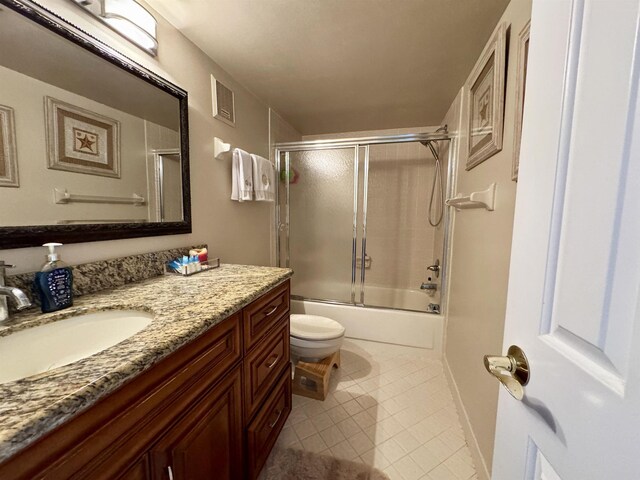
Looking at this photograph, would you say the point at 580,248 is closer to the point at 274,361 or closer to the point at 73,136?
the point at 274,361

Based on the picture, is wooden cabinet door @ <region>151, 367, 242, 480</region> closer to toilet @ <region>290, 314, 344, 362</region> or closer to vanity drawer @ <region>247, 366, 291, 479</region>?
vanity drawer @ <region>247, 366, 291, 479</region>

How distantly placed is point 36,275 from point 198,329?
54cm

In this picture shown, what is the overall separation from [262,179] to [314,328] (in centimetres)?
120

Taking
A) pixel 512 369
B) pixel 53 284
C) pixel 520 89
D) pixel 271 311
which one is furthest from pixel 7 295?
pixel 520 89

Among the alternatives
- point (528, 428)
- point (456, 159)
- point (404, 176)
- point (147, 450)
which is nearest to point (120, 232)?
point (147, 450)

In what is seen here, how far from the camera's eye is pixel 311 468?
120 centimetres

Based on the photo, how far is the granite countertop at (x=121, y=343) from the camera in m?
0.37

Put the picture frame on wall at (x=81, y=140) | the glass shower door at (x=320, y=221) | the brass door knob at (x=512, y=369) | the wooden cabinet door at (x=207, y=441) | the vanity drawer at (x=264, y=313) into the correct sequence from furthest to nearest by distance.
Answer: the glass shower door at (x=320, y=221) → the vanity drawer at (x=264, y=313) → the picture frame on wall at (x=81, y=140) → the wooden cabinet door at (x=207, y=441) → the brass door knob at (x=512, y=369)

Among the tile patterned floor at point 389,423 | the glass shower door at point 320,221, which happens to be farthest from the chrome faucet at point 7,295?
the glass shower door at point 320,221

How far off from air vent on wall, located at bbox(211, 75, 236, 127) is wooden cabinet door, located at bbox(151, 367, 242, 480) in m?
1.51

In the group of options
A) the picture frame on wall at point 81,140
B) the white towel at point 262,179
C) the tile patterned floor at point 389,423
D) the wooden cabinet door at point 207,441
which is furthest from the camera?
the white towel at point 262,179

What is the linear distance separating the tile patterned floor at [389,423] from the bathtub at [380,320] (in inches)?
8.9

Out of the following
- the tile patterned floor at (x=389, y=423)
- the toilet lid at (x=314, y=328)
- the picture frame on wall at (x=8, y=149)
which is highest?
the picture frame on wall at (x=8, y=149)

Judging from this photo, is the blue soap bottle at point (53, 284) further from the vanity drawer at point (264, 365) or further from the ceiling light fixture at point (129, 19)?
the ceiling light fixture at point (129, 19)
